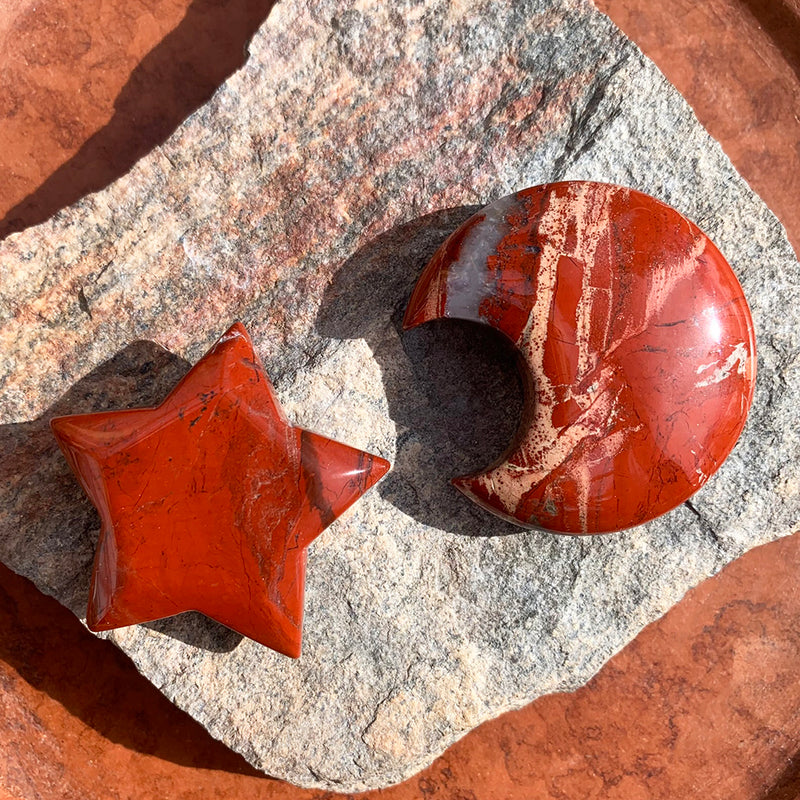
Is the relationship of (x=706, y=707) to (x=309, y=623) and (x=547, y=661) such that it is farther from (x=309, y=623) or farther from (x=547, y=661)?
(x=309, y=623)

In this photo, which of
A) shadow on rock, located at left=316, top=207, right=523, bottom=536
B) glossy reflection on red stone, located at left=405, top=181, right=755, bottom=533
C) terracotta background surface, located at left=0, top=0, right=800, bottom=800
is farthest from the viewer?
terracotta background surface, located at left=0, top=0, right=800, bottom=800

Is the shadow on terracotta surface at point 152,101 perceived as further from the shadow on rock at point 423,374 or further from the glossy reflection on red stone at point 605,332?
the glossy reflection on red stone at point 605,332

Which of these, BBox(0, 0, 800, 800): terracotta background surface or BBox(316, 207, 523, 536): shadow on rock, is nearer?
BBox(316, 207, 523, 536): shadow on rock

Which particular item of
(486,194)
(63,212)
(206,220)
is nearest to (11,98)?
(63,212)

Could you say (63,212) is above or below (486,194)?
above

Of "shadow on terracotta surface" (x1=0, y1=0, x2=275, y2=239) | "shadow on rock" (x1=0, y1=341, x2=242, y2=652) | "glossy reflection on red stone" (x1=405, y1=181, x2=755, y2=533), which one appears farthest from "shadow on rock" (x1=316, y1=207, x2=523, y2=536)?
"shadow on terracotta surface" (x1=0, y1=0, x2=275, y2=239)

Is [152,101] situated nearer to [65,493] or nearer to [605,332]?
[65,493]

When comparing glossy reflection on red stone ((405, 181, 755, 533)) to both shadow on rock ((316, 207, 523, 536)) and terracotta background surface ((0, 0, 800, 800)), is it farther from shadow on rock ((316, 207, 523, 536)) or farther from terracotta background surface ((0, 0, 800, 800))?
terracotta background surface ((0, 0, 800, 800))
